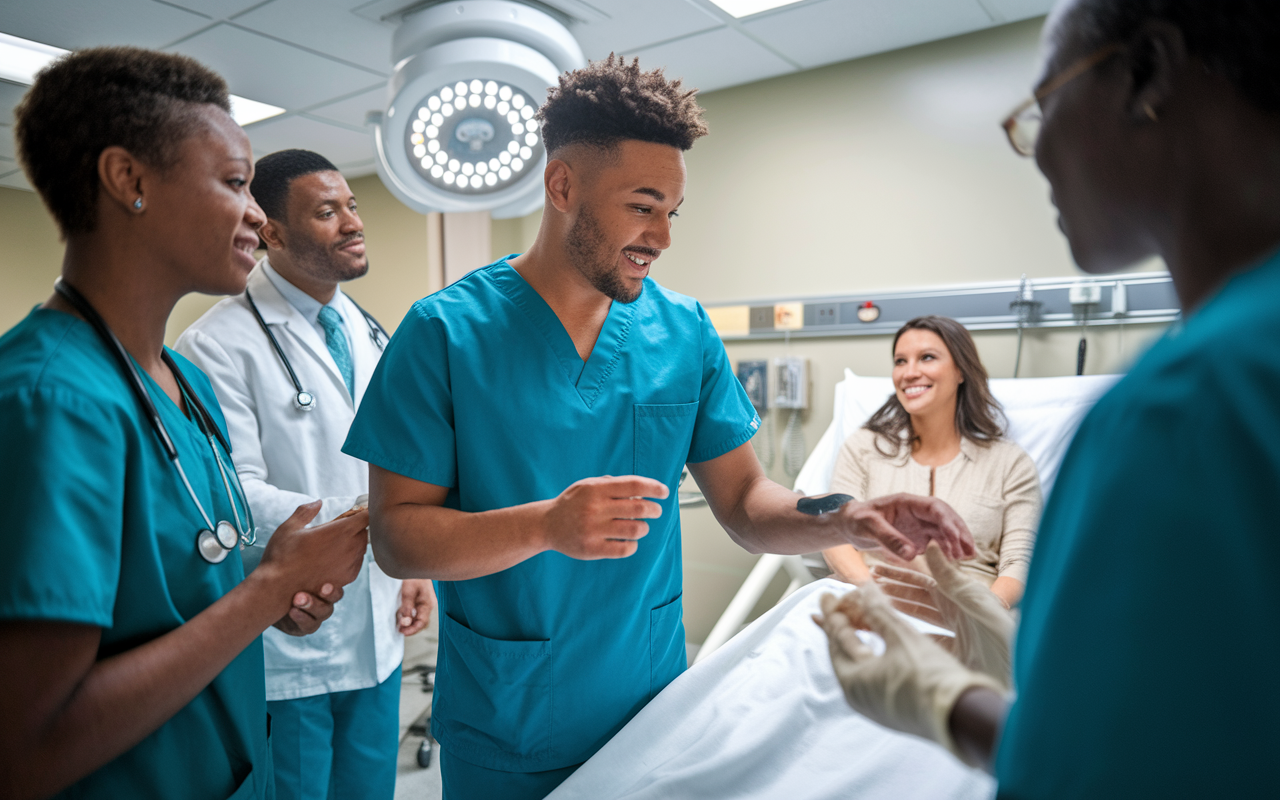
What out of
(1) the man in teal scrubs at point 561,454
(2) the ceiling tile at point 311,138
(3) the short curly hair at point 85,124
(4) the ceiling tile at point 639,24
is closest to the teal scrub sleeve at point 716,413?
(1) the man in teal scrubs at point 561,454

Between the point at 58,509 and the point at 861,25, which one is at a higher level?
the point at 861,25

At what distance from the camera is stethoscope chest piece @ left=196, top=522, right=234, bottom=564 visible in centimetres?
83

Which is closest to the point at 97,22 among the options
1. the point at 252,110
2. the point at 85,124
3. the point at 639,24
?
the point at 252,110

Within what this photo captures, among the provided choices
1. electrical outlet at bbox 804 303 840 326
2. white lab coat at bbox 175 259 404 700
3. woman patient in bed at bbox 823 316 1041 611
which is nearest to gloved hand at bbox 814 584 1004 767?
white lab coat at bbox 175 259 404 700

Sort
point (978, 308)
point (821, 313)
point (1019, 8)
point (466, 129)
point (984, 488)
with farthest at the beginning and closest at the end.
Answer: point (821, 313), point (978, 308), point (1019, 8), point (984, 488), point (466, 129)

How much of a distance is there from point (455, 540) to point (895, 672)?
545mm

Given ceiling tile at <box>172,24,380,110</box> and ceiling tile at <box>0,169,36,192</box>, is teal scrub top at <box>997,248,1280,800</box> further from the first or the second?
ceiling tile at <box>0,169,36,192</box>

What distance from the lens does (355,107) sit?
3189 mm

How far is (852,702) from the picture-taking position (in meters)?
0.63

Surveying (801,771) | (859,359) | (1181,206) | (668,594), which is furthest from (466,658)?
(859,359)

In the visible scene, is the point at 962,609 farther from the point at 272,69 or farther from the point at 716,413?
the point at 272,69

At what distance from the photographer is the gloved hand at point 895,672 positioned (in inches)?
21.3

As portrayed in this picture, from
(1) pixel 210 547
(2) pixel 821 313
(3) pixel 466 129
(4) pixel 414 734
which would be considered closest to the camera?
(1) pixel 210 547

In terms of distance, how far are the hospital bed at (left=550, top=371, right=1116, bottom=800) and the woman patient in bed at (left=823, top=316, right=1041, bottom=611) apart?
876mm
